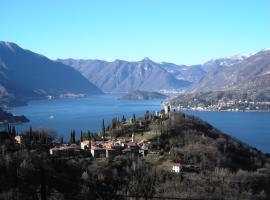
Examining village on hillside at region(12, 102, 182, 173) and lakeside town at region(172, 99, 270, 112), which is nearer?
village on hillside at region(12, 102, 182, 173)

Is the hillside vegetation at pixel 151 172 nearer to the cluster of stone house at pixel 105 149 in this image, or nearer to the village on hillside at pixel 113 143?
the village on hillside at pixel 113 143

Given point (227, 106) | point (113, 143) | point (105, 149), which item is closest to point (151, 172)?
point (105, 149)

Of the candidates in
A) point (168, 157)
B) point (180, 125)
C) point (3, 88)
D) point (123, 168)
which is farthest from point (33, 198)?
point (3, 88)

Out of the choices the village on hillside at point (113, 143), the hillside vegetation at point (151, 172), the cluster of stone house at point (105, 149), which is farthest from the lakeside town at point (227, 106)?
the cluster of stone house at point (105, 149)

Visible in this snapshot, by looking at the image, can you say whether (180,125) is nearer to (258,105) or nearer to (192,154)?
(192,154)

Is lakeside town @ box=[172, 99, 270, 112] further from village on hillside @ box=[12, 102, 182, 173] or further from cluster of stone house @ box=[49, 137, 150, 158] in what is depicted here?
cluster of stone house @ box=[49, 137, 150, 158]

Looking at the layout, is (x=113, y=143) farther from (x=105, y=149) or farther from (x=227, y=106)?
(x=227, y=106)

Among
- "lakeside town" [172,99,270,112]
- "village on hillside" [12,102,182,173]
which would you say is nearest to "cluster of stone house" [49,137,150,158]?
"village on hillside" [12,102,182,173]

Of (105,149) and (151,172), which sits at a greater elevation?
(105,149)

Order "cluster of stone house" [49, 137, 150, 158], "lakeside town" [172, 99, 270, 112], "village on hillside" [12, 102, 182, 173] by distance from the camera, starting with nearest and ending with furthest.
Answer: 1. "cluster of stone house" [49, 137, 150, 158]
2. "village on hillside" [12, 102, 182, 173]
3. "lakeside town" [172, 99, 270, 112]

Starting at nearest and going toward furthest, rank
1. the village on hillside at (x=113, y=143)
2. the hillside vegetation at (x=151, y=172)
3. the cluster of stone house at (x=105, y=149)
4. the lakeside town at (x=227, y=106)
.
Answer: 1. the hillside vegetation at (x=151, y=172)
2. the cluster of stone house at (x=105, y=149)
3. the village on hillside at (x=113, y=143)
4. the lakeside town at (x=227, y=106)

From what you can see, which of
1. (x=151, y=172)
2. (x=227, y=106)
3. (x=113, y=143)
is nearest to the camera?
(x=151, y=172)

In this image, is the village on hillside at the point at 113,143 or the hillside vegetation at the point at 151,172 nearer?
Result: the hillside vegetation at the point at 151,172
